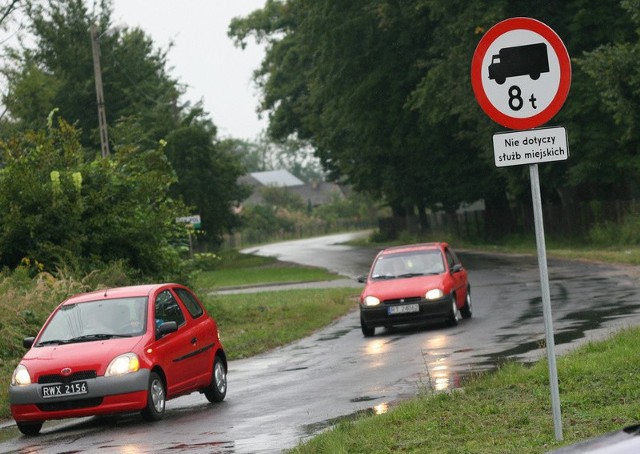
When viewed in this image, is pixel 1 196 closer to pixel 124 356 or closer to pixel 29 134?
pixel 29 134

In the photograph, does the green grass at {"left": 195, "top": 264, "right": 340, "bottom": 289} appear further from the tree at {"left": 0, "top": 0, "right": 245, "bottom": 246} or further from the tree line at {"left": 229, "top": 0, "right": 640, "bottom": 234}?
the tree at {"left": 0, "top": 0, "right": 245, "bottom": 246}

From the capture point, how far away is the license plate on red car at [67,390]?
1442 centimetres

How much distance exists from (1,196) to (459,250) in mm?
38038

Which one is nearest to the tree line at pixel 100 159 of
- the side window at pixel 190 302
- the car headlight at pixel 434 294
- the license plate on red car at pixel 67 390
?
the car headlight at pixel 434 294

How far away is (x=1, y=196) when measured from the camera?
2761cm

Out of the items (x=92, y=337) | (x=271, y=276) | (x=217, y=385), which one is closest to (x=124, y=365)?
(x=92, y=337)

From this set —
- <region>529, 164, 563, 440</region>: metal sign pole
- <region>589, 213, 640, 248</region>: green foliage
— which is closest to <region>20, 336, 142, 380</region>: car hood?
<region>529, 164, 563, 440</region>: metal sign pole

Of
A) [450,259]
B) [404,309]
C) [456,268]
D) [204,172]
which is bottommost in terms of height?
[404,309]

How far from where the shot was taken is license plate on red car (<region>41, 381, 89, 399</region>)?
14.4 m

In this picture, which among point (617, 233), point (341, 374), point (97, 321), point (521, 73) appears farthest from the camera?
point (617, 233)

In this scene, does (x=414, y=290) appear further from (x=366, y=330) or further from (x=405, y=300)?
(x=366, y=330)

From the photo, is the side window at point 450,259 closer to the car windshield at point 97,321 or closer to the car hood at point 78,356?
the car windshield at point 97,321

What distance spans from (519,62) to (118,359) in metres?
7.14

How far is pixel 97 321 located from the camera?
51.2ft
